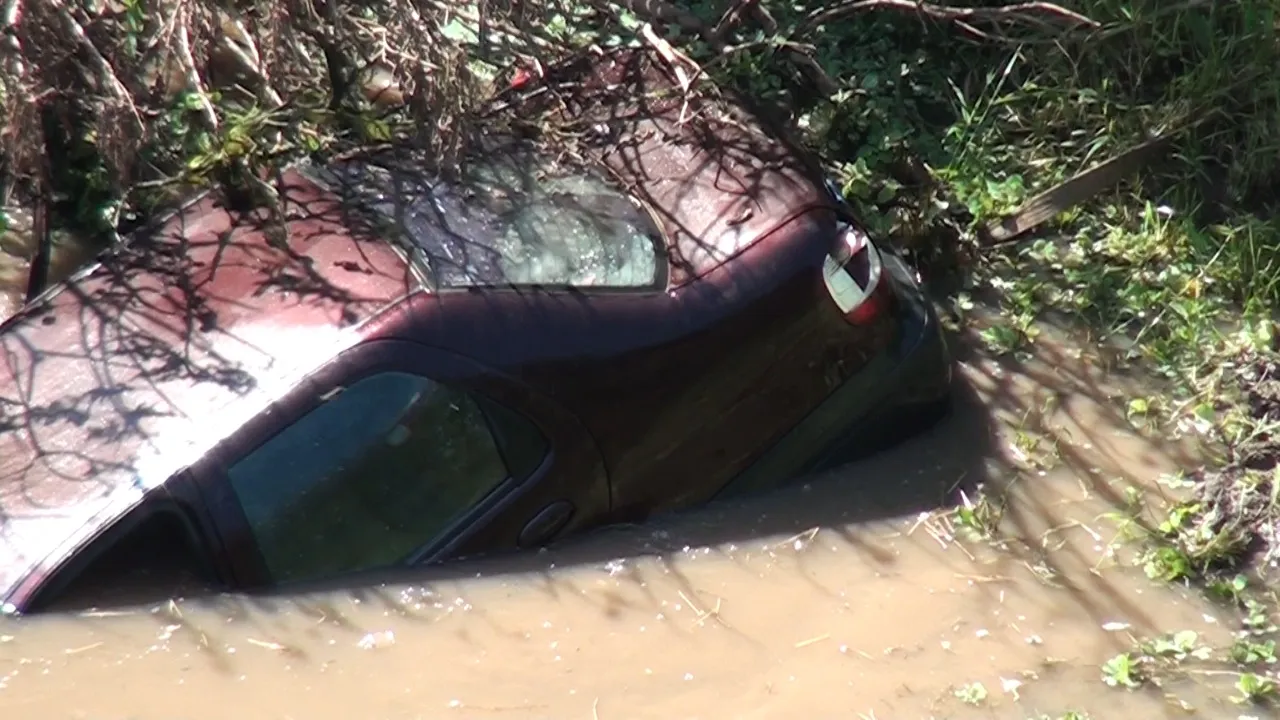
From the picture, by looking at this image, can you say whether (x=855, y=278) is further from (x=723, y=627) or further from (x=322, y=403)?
(x=322, y=403)

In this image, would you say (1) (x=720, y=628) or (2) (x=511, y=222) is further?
(2) (x=511, y=222)

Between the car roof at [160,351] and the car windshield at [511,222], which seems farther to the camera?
the car windshield at [511,222]

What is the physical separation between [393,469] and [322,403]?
0.25 metres

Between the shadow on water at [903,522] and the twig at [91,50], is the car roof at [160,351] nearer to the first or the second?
the shadow on water at [903,522]

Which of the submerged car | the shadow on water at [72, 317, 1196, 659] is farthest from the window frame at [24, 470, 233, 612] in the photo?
the shadow on water at [72, 317, 1196, 659]

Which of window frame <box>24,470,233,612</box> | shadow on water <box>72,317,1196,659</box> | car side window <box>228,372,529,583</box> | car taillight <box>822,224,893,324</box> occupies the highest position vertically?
window frame <box>24,470,233,612</box>

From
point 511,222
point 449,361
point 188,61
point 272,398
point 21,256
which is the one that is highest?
point 188,61

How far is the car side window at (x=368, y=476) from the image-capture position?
357cm

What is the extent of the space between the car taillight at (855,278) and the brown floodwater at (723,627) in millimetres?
543

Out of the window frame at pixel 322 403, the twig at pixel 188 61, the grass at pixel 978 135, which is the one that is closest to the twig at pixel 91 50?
the grass at pixel 978 135

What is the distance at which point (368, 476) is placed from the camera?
12.0 feet

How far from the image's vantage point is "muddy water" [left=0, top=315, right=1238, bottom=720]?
11.8 ft

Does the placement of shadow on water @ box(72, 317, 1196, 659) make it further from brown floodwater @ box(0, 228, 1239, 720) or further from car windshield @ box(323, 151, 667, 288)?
car windshield @ box(323, 151, 667, 288)

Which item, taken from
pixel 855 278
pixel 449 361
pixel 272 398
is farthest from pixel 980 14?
pixel 272 398
